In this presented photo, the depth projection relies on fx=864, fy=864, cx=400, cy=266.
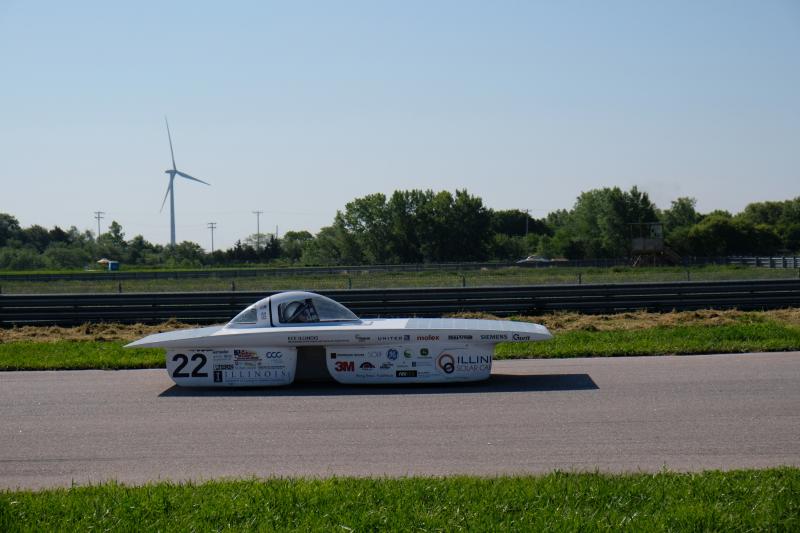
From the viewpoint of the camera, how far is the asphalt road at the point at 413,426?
702 cm

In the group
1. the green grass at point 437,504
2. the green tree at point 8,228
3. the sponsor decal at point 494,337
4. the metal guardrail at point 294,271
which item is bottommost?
the green grass at point 437,504

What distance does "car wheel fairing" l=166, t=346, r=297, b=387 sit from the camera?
10.8 m

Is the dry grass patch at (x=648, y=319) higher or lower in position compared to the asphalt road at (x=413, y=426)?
higher

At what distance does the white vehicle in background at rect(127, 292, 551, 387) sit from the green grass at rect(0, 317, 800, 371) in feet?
7.35

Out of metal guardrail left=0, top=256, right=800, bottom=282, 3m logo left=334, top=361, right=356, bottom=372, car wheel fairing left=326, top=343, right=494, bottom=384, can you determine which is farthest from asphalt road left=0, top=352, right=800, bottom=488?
metal guardrail left=0, top=256, right=800, bottom=282

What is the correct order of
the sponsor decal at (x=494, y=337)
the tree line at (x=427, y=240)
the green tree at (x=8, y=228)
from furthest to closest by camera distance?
the green tree at (x=8, y=228) → the tree line at (x=427, y=240) → the sponsor decal at (x=494, y=337)

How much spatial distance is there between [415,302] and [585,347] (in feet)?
20.7

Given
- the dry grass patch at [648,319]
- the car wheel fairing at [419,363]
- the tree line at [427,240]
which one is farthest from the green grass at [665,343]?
the tree line at [427,240]

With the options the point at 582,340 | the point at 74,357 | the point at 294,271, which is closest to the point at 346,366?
the point at 582,340

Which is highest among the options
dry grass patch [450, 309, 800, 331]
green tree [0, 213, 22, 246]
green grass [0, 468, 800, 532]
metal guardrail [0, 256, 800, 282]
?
green tree [0, 213, 22, 246]

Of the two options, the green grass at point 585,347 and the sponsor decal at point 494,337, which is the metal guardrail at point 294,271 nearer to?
the green grass at point 585,347

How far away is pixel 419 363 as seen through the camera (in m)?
10.6

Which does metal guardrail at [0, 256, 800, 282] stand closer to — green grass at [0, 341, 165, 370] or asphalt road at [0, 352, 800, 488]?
green grass at [0, 341, 165, 370]

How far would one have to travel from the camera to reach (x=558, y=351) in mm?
13203
